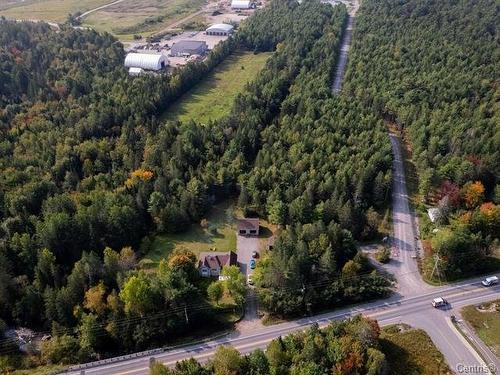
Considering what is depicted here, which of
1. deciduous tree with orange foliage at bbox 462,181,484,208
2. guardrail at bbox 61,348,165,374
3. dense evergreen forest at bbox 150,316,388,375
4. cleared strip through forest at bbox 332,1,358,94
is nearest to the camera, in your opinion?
dense evergreen forest at bbox 150,316,388,375

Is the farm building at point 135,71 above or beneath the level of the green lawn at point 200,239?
above

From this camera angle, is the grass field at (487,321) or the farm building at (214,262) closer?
the grass field at (487,321)

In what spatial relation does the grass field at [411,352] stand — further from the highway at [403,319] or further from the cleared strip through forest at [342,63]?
the cleared strip through forest at [342,63]

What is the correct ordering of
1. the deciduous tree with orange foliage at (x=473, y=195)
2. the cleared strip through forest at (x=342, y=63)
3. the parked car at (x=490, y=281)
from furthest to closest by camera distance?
the cleared strip through forest at (x=342, y=63) → the deciduous tree with orange foliage at (x=473, y=195) → the parked car at (x=490, y=281)

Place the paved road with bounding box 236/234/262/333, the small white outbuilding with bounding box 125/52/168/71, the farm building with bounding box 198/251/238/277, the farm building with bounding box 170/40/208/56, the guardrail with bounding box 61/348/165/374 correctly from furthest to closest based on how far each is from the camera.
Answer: the farm building with bounding box 170/40/208/56, the small white outbuilding with bounding box 125/52/168/71, the farm building with bounding box 198/251/238/277, the paved road with bounding box 236/234/262/333, the guardrail with bounding box 61/348/165/374

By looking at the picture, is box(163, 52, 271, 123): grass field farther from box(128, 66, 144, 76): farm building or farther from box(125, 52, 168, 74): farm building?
box(128, 66, 144, 76): farm building

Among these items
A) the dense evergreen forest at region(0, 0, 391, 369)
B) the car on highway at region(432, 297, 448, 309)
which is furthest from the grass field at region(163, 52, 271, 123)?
the car on highway at region(432, 297, 448, 309)

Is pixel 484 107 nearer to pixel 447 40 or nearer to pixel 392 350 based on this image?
pixel 447 40

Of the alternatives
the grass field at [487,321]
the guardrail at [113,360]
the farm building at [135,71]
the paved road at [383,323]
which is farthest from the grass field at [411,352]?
the farm building at [135,71]
